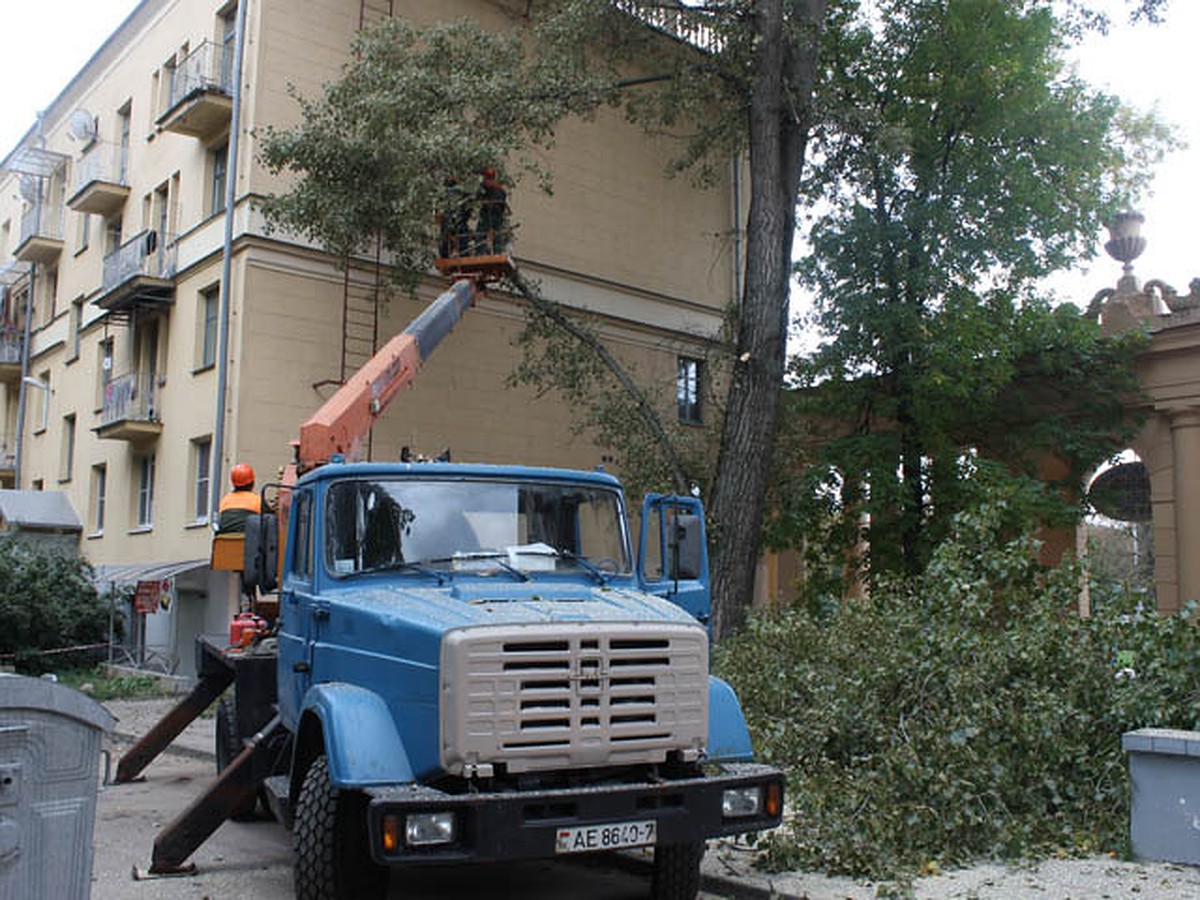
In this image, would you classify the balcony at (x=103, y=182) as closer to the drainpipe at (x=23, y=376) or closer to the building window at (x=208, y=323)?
the building window at (x=208, y=323)

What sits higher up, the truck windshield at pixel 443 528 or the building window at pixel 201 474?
the building window at pixel 201 474

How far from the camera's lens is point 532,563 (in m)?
7.08

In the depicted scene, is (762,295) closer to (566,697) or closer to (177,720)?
(177,720)

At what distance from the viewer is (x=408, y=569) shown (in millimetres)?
6934

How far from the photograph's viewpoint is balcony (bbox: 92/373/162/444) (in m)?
24.5

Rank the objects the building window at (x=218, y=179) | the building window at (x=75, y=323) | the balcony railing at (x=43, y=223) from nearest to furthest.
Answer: the building window at (x=218, y=179) → the building window at (x=75, y=323) → the balcony railing at (x=43, y=223)

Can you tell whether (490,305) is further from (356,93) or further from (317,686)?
(317,686)

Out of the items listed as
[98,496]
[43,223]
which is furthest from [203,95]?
[43,223]

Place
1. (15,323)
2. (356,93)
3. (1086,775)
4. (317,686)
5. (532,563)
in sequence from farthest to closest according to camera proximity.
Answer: (15,323), (356,93), (1086,775), (532,563), (317,686)

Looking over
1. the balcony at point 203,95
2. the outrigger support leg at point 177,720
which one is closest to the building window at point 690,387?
the balcony at point 203,95

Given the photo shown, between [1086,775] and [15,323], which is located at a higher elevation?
[15,323]

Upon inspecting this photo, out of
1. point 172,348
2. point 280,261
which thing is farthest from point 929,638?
point 172,348

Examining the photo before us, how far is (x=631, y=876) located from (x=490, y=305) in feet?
58.6

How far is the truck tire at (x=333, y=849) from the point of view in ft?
19.8
